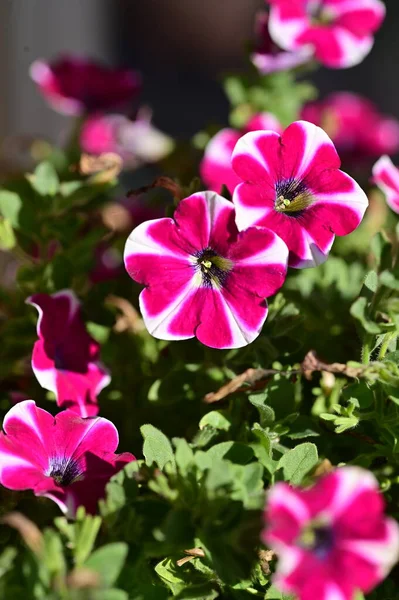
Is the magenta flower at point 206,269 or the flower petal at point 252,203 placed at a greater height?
the flower petal at point 252,203

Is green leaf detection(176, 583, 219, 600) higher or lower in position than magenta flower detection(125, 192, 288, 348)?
lower

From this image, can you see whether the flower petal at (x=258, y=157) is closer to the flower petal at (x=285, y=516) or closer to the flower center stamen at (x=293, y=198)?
the flower center stamen at (x=293, y=198)

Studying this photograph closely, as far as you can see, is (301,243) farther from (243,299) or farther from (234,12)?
(234,12)

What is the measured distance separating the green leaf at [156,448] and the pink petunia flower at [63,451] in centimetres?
3

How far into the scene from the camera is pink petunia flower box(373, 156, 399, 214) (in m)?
0.76

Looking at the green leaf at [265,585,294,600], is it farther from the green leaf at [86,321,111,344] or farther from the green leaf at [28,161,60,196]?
the green leaf at [28,161,60,196]

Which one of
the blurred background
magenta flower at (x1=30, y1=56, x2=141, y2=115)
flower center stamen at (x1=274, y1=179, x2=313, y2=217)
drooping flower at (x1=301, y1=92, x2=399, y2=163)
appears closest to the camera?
flower center stamen at (x1=274, y1=179, x2=313, y2=217)

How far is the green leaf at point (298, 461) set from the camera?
2.13 ft

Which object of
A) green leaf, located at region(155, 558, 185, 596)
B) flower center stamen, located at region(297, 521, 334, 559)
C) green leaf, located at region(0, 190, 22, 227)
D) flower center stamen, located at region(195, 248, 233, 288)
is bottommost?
green leaf, located at region(155, 558, 185, 596)

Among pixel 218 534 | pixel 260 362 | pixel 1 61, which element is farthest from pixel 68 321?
pixel 1 61

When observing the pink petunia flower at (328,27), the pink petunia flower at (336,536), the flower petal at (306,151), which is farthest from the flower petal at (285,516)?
the pink petunia flower at (328,27)

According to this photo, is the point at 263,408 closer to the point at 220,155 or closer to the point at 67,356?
the point at 67,356

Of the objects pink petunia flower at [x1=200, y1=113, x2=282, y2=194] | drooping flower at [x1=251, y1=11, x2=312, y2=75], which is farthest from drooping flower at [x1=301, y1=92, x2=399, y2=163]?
pink petunia flower at [x1=200, y1=113, x2=282, y2=194]

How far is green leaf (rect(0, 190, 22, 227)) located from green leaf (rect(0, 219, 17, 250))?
23 mm
